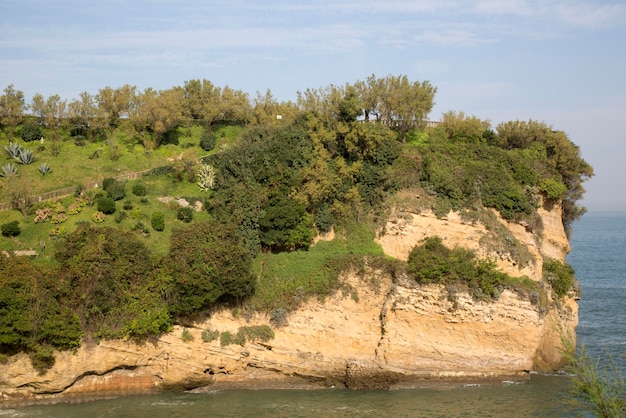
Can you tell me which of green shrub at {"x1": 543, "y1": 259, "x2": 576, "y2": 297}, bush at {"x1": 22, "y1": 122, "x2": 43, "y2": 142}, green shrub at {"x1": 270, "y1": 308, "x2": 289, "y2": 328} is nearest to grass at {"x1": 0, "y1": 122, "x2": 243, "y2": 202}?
bush at {"x1": 22, "y1": 122, "x2": 43, "y2": 142}

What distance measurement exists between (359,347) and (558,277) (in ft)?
45.0

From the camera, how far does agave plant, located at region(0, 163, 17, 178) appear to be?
42.7 meters

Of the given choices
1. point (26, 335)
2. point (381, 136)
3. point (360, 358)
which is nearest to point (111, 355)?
point (26, 335)

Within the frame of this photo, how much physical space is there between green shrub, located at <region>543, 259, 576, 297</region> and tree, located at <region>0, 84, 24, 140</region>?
1500 inches

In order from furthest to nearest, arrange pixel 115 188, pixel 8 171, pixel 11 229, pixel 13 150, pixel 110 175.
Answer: pixel 13 150
pixel 110 175
pixel 8 171
pixel 115 188
pixel 11 229

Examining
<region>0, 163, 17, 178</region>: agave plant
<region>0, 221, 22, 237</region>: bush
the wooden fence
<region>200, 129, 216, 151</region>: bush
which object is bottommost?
<region>0, 221, 22, 237</region>: bush

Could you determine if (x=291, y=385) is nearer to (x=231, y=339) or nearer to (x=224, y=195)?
(x=231, y=339)

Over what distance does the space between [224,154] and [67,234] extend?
36.3 ft

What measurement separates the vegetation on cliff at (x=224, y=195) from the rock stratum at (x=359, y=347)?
3.34 ft

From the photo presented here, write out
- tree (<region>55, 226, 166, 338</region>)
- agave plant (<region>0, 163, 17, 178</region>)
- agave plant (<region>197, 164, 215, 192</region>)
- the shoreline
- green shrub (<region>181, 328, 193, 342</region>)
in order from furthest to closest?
1. agave plant (<region>197, 164, 215, 192</region>)
2. agave plant (<region>0, 163, 17, 178</region>)
3. green shrub (<region>181, 328, 193, 342</region>)
4. the shoreline
5. tree (<region>55, 226, 166, 338</region>)

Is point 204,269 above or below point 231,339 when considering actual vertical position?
above

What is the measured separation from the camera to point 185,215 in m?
40.4

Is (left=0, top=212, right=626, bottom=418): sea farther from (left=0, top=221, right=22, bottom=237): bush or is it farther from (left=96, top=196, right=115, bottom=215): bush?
(left=96, top=196, right=115, bottom=215): bush

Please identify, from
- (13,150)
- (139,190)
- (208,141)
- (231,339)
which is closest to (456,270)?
(231,339)
